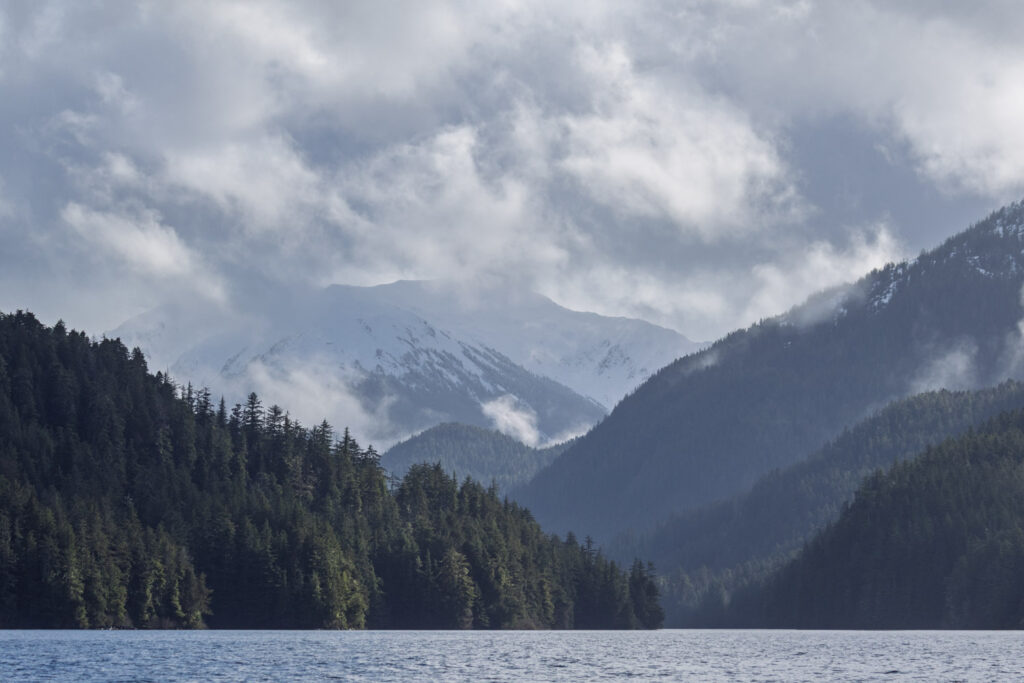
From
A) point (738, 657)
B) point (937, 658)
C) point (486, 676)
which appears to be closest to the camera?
point (486, 676)

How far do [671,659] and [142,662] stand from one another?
59.5 m

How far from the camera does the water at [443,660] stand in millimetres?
122750

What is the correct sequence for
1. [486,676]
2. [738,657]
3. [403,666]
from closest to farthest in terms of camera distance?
[486,676], [403,666], [738,657]

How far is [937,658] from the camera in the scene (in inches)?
6176

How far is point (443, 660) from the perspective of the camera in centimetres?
14712

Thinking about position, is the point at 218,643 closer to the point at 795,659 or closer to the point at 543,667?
A: the point at 543,667

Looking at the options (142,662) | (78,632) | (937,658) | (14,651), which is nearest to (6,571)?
(78,632)

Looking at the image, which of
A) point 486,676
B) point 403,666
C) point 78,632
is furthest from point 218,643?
point 486,676

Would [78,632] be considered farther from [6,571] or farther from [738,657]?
[738,657]

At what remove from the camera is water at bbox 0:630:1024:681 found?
403 ft

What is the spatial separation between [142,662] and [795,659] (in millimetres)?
70283

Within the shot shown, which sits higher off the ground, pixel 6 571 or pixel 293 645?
pixel 6 571

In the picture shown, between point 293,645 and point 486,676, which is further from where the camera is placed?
point 293,645

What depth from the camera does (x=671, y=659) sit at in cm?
16225
